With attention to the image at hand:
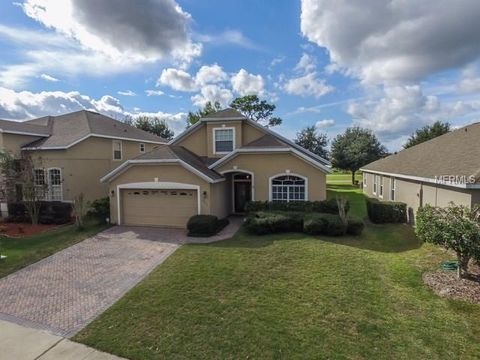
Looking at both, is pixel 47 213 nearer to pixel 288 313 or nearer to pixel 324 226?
pixel 324 226

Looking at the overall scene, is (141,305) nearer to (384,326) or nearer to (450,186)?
(384,326)

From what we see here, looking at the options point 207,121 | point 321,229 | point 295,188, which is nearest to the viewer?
point 321,229

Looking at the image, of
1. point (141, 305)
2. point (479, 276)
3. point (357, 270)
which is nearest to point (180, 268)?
point (141, 305)

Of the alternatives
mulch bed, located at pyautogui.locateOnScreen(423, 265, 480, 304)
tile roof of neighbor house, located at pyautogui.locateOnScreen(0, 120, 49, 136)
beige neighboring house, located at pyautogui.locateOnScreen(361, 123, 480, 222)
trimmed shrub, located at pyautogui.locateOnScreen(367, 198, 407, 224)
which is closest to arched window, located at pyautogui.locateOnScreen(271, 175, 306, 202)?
trimmed shrub, located at pyautogui.locateOnScreen(367, 198, 407, 224)

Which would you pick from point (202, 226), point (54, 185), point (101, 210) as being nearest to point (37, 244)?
point (101, 210)

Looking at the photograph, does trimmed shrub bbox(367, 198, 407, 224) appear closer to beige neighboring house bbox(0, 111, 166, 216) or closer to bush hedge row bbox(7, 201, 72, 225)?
bush hedge row bbox(7, 201, 72, 225)

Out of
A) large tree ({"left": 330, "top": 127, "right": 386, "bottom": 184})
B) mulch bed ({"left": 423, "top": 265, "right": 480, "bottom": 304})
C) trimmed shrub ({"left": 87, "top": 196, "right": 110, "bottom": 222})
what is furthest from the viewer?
large tree ({"left": 330, "top": 127, "right": 386, "bottom": 184})
